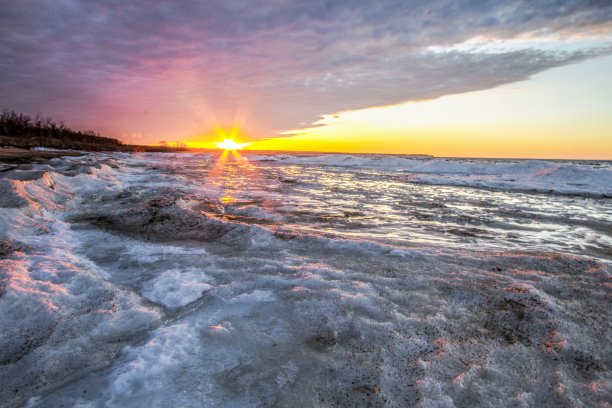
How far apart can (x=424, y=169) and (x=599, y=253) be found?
3030cm

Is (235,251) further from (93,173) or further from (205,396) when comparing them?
(93,173)

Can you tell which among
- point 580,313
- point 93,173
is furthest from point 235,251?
point 93,173

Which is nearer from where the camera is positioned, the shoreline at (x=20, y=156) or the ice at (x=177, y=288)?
the ice at (x=177, y=288)

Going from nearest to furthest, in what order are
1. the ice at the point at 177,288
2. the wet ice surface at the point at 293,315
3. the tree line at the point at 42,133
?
the wet ice surface at the point at 293,315 < the ice at the point at 177,288 < the tree line at the point at 42,133

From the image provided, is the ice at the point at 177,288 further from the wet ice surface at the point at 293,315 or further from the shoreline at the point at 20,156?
the shoreline at the point at 20,156

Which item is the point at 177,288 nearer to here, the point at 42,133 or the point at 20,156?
the point at 20,156

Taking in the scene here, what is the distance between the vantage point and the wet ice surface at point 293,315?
7.30 feet

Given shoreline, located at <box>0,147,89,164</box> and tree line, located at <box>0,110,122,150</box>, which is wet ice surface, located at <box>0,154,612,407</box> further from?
tree line, located at <box>0,110,122,150</box>

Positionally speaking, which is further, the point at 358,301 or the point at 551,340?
the point at 358,301

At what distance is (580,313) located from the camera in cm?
334

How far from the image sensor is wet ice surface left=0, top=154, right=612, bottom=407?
223 centimetres

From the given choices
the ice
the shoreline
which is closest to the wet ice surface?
the ice

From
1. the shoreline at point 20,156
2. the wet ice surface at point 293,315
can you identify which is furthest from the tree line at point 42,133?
the wet ice surface at point 293,315

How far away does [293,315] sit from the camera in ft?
10.5
